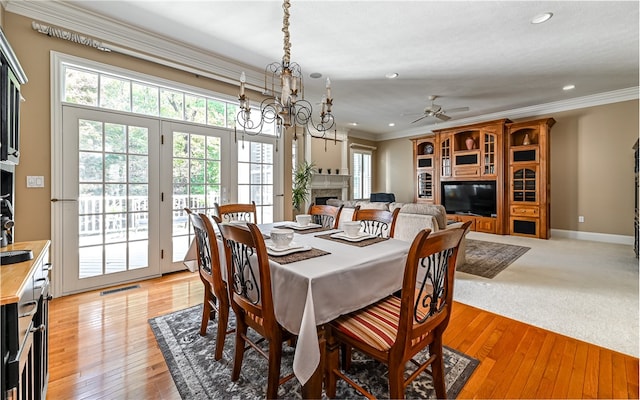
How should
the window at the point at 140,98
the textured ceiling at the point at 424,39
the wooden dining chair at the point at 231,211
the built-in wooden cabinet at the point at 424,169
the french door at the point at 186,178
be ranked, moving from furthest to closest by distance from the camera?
the built-in wooden cabinet at the point at 424,169 → the french door at the point at 186,178 → the window at the point at 140,98 → the wooden dining chair at the point at 231,211 → the textured ceiling at the point at 424,39

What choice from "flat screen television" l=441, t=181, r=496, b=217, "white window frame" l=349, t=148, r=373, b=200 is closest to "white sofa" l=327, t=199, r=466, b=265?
"flat screen television" l=441, t=181, r=496, b=217


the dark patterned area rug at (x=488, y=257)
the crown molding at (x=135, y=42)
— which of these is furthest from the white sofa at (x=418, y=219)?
the crown molding at (x=135, y=42)

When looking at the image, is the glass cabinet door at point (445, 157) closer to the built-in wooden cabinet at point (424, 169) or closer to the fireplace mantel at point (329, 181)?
the built-in wooden cabinet at point (424, 169)

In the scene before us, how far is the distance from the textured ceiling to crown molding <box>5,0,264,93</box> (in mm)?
101

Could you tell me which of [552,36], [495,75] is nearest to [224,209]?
[552,36]

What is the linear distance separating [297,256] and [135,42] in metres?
3.21

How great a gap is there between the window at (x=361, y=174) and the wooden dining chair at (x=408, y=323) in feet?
22.3

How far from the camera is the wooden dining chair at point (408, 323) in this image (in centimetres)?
107

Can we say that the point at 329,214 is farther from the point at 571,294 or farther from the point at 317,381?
the point at 571,294

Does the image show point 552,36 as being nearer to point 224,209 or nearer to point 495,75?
point 495,75

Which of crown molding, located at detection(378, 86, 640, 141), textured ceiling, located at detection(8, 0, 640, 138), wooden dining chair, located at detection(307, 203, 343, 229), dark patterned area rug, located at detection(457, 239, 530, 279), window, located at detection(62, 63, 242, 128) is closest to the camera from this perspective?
wooden dining chair, located at detection(307, 203, 343, 229)

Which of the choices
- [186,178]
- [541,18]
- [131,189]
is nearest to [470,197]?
[541,18]

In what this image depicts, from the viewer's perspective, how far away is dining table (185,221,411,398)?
1139 millimetres

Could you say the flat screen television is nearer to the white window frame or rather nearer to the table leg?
the white window frame
